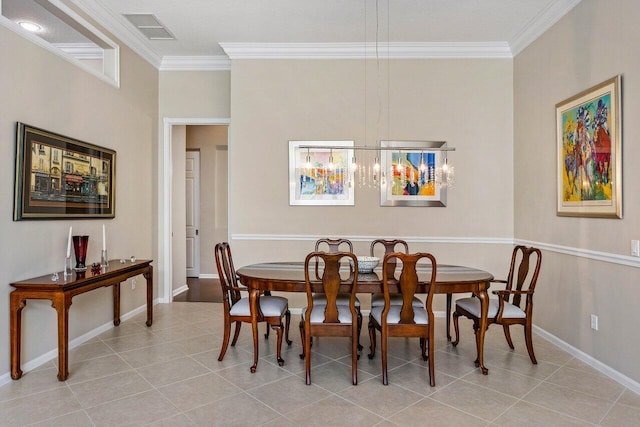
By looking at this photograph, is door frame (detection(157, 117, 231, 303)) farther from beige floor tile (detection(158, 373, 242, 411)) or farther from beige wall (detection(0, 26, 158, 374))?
beige floor tile (detection(158, 373, 242, 411))

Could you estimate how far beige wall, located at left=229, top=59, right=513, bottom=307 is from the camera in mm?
4637

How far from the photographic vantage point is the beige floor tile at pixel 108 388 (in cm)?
257

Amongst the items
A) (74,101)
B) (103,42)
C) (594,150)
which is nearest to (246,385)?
(74,101)

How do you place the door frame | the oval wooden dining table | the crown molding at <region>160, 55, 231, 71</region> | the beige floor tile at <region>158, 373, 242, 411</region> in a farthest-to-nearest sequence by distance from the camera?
1. the door frame
2. the crown molding at <region>160, 55, 231, 71</region>
3. the oval wooden dining table
4. the beige floor tile at <region>158, 373, 242, 411</region>

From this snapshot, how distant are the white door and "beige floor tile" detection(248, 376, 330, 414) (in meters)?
4.69

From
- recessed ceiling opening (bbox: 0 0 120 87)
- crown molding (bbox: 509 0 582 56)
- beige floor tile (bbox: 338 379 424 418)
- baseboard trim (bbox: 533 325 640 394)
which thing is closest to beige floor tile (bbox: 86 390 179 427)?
beige floor tile (bbox: 338 379 424 418)

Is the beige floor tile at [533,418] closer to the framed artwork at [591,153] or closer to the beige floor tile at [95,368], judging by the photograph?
the framed artwork at [591,153]

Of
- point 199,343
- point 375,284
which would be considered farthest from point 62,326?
point 375,284

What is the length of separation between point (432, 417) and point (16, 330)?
9.39 ft

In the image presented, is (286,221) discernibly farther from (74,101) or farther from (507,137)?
(507,137)

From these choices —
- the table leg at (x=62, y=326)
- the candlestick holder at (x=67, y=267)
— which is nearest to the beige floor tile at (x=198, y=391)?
the table leg at (x=62, y=326)

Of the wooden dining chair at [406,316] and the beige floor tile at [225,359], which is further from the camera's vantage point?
the beige floor tile at [225,359]

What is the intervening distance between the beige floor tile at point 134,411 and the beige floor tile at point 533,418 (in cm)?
197

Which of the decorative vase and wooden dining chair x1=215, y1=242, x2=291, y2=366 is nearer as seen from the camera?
wooden dining chair x1=215, y1=242, x2=291, y2=366
